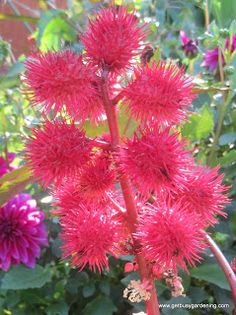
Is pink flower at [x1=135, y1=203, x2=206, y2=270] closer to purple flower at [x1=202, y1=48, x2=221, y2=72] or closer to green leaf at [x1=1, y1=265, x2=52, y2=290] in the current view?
green leaf at [x1=1, y1=265, x2=52, y2=290]

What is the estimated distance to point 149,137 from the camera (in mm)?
490

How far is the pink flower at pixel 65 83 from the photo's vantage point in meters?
0.48

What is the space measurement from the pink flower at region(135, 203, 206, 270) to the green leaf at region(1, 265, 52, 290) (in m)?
0.39

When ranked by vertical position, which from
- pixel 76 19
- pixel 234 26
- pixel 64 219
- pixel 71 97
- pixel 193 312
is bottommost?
pixel 193 312

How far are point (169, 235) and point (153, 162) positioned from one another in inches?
2.8

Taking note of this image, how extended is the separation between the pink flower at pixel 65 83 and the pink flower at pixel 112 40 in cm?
2

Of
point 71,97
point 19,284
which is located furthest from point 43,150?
point 19,284

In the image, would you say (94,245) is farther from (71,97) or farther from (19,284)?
(19,284)

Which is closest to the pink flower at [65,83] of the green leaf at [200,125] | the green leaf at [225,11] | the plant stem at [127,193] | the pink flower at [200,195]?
the plant stem at [127,193]

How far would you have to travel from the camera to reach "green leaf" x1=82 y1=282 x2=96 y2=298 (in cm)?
86

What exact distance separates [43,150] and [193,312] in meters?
0.45

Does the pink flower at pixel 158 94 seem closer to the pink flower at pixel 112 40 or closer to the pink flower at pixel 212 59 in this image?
the pink flower at pixel 112 40

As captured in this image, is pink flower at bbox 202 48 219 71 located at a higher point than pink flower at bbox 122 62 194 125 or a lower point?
higher

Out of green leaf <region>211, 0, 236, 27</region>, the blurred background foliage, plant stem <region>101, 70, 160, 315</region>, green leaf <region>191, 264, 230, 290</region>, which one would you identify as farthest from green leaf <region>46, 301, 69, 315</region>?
green leaf <region>211, 0, 236, 27</region>
